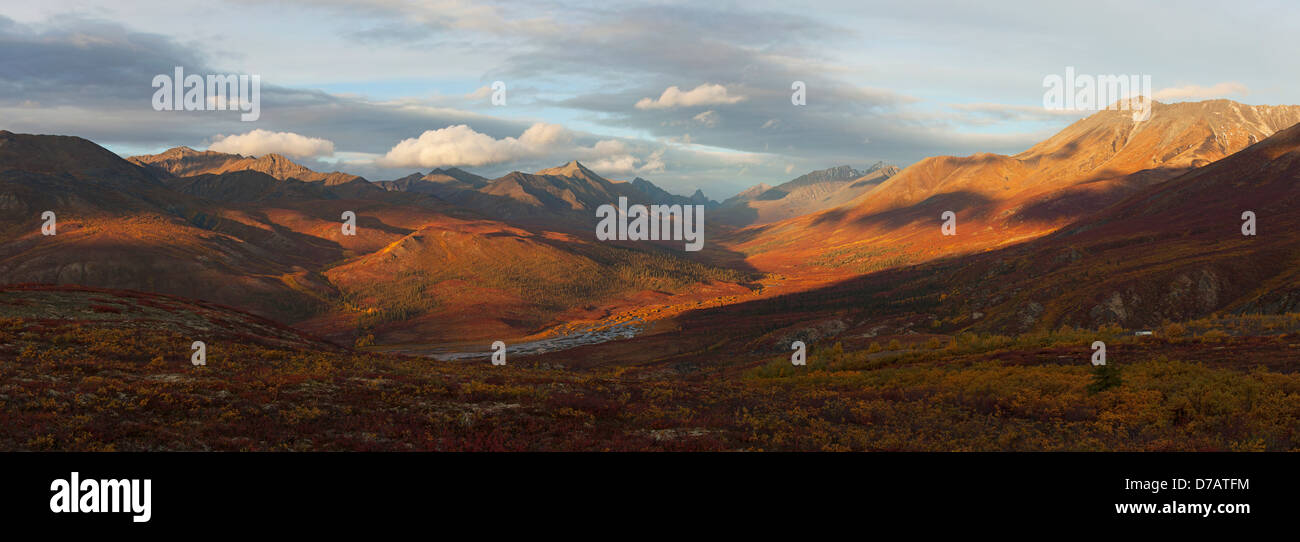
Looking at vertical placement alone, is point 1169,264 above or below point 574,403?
above

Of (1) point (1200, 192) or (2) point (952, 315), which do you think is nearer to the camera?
A: (2) point (952, 315)

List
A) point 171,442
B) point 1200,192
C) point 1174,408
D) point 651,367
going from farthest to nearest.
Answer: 1. point 1200,192
2. point 651,367
3. point 1174,408
4. point 171,442

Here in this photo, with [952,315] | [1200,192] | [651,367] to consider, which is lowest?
[651,367]

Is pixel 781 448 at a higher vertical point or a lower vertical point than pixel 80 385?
lower

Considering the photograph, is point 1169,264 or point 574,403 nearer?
point 574,403

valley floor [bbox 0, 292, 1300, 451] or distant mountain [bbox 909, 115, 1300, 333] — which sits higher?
distant mountain [bbox 909, 115, 1300, 333]

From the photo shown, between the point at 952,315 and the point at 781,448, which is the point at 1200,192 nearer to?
the point at 952,315

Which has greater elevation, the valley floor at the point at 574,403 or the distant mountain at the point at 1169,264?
the distant mountain at the point at 1169,264

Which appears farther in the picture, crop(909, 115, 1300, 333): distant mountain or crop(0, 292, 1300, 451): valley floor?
crop(909, 115, 1300, 333): distant mountain

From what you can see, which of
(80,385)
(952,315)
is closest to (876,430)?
(80,385)

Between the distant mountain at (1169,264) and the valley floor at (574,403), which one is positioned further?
the distant mountain at (1169,264)
